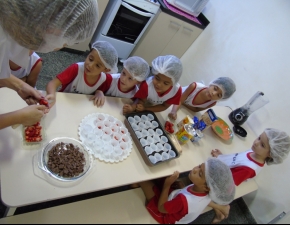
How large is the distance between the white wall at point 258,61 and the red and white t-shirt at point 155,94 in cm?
109

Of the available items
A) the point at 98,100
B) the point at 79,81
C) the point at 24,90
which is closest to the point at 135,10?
the point at 79,81

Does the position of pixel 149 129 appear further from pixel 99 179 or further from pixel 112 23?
pixel 112 23

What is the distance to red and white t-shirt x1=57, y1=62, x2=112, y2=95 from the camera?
1296 millimetres

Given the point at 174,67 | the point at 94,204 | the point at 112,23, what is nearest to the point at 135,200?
the point at 94,204

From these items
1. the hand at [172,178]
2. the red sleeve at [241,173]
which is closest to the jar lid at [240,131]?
the red sleeve at [241,173]

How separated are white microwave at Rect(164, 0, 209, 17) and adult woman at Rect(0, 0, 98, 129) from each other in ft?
7.07

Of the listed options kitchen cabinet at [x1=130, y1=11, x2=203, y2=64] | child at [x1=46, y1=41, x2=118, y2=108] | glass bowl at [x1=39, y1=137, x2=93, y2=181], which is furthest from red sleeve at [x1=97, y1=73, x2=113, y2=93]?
kitchen cabinet at [x1=130, y1=11, x2=203, y2=64]

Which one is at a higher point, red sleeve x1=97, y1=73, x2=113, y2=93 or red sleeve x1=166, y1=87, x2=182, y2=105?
red sleeve x1=166, y1=87, x2=182, y2=105

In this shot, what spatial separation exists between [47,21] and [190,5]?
241 cm

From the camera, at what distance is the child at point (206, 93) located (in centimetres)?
169

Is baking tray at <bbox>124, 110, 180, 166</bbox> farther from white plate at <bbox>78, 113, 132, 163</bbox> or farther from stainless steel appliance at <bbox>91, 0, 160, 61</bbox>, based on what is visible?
stainless steel appliance at <bbox>91, 0, 160, 61</bbox>

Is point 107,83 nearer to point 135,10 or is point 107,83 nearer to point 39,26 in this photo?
point 39,26

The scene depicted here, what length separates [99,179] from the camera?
94cm

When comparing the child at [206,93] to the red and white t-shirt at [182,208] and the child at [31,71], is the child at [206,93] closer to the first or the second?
the red and white t-shirt at [182,208]
